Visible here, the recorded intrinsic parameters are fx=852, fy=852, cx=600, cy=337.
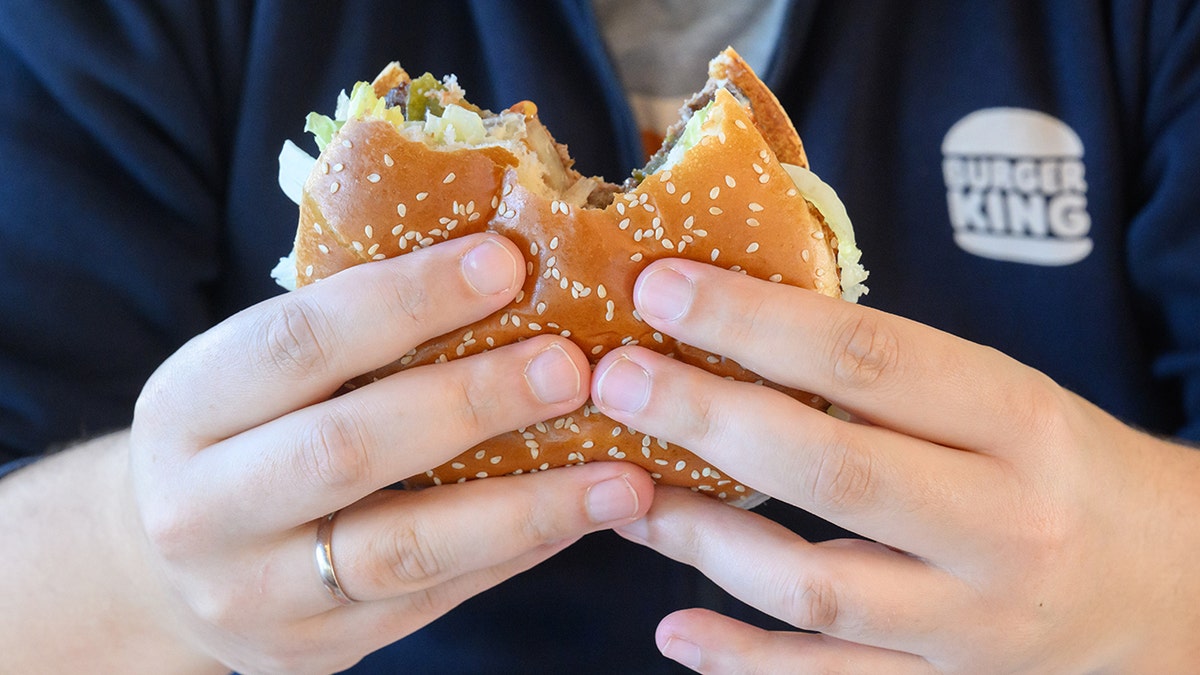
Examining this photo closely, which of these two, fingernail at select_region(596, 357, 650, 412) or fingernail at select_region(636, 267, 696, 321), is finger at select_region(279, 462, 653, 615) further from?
fingernail at select_region(636, 267, 696, 321)

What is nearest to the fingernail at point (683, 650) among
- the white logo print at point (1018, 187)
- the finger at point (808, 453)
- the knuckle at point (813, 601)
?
the knuckle at point (813, 601)

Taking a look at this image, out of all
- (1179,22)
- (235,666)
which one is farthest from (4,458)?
(1179,22)

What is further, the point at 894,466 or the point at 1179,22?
the point at 1179,22

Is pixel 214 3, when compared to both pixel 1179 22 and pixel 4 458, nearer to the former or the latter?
pixel 4 458

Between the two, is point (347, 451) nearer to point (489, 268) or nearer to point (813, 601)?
point (489, 268)

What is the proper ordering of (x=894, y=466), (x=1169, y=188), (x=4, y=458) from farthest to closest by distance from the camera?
1. (x=1169, y=188)
2. (x=4, y=458)
3. (x=894, y=466)

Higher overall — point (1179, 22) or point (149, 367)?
point (1179, 22)

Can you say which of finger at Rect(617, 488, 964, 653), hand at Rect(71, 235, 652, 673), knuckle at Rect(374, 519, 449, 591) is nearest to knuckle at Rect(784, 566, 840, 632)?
finger at Rect(617, 488, 964, 653)
